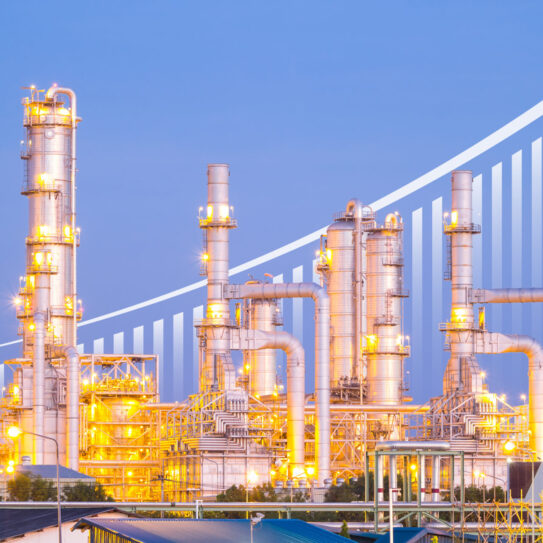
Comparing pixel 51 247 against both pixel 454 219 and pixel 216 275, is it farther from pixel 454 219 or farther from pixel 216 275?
pixel 454 219

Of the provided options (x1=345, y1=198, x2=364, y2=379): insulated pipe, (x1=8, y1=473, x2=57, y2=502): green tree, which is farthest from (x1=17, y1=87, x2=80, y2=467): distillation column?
(x1=345, y1=198, x2=364, y2=379): insulated pipe

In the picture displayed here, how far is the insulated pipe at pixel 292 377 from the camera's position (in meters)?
60.8

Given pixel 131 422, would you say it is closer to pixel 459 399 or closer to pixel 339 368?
pixel 339 368

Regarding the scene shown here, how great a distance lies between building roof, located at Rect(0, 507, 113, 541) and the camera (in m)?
35.4

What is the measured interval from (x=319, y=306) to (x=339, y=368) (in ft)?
25.3

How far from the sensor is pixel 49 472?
58406mm

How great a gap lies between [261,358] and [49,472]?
18.6 m

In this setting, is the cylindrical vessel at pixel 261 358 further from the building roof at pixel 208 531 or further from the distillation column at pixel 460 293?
the building roof at pixel 208 531

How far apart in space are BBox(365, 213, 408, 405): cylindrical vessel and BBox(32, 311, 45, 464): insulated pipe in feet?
54.0

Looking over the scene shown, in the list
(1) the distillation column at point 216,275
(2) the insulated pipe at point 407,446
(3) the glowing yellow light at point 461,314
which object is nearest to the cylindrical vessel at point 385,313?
(3) the glowing yellow light at point 461,314

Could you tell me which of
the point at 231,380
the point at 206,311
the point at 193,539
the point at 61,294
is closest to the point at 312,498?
the point at 231,380

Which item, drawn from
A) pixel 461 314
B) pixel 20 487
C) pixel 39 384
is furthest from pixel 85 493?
pixel 461 314

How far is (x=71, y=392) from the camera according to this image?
61500mm

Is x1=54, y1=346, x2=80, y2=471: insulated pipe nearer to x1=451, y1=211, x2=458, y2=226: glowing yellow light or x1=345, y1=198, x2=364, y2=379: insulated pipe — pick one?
x1=345, y1=198, x2=364, y2=379: insulated pipe
